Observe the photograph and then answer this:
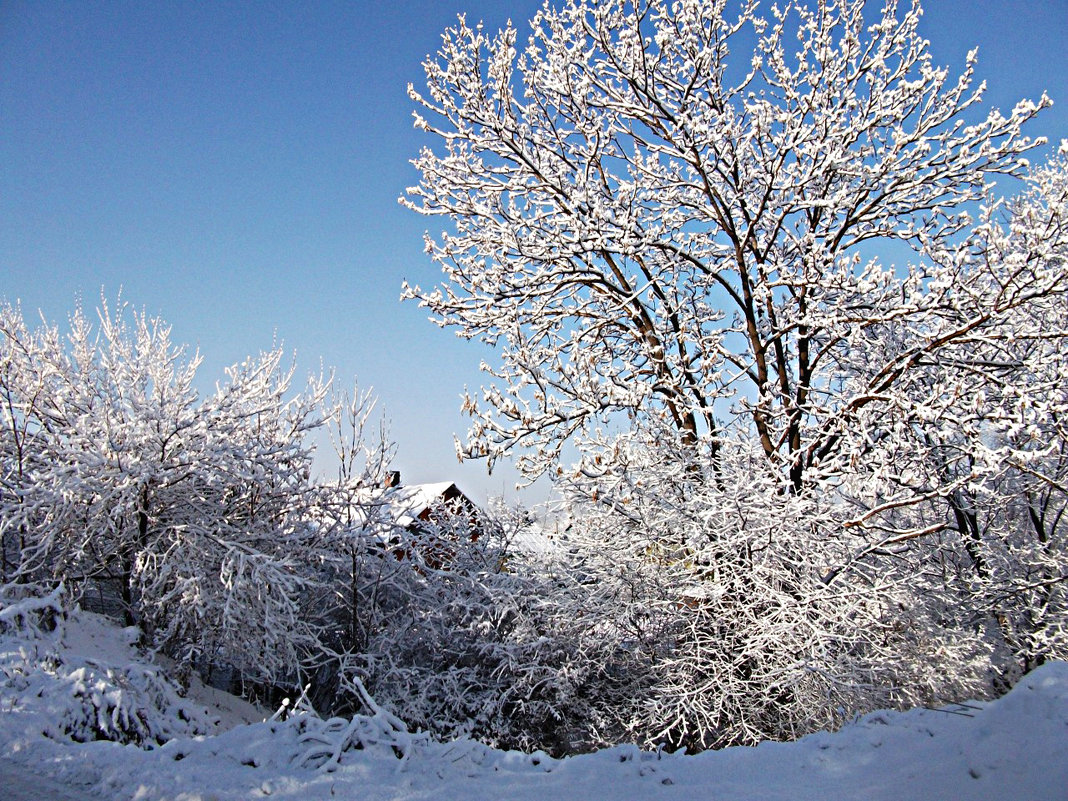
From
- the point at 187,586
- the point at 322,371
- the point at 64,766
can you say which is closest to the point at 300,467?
the point at 322,371

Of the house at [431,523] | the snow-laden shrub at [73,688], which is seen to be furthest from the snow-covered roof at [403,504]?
the snow-laden shrub at [73,688]

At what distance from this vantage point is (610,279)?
10.2 meters

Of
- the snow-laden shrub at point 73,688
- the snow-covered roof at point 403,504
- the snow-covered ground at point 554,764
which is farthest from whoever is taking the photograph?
the snow-covered roof at point 403,504

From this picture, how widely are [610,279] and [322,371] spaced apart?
4.67 meters

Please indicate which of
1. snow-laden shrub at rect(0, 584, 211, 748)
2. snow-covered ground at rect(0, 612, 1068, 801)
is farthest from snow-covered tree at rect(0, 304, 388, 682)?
snow-covered ground at rect(0, 612, 1068, 801)

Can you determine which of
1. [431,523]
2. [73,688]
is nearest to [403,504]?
[431,523]

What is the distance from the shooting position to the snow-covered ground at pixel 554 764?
10.3ft

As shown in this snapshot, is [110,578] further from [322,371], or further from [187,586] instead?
[322,371]

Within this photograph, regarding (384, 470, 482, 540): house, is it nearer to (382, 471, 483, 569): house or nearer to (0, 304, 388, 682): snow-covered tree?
(382, 471, 483, 569): house

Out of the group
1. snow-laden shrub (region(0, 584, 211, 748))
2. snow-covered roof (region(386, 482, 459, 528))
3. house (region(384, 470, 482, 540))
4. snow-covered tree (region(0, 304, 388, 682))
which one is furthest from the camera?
house (region(384, 470, 482, 540))

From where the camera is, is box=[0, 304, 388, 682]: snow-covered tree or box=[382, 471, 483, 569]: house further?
box=[382, 471, 483, 569]: house

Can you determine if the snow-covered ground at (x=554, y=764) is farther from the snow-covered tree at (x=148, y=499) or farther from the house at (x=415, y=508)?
the house at (x=415, y=508)

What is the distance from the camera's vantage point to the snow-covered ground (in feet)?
10.3

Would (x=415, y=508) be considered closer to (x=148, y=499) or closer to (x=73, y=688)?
(x=148, y=499)
